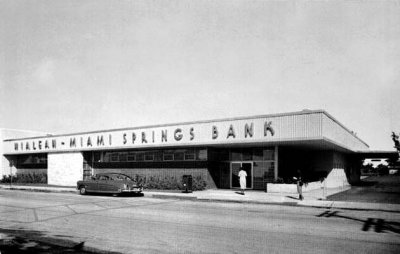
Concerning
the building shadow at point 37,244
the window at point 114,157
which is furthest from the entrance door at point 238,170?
the building shadow at point 37,244

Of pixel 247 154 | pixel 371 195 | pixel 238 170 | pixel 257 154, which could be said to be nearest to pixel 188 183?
pixel 238 170

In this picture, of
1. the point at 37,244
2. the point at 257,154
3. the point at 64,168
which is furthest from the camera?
the point at 64,168

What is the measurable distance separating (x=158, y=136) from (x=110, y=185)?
694 centimetres

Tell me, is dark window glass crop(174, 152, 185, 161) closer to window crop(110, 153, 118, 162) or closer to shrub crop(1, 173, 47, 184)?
window crop(110, 153, 118, 162)

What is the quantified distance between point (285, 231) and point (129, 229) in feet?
14.0

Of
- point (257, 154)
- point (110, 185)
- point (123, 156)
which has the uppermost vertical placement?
point (257, 154)

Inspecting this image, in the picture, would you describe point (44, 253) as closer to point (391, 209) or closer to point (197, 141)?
point (391, 209)

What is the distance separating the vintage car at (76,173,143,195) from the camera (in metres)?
21.2

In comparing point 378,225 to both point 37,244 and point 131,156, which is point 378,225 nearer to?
point 37,244

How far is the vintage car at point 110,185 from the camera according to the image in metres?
21.2

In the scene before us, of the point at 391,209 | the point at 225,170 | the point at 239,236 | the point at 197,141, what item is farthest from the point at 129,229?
the point at 225,170

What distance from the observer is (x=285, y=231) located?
31.8 feet

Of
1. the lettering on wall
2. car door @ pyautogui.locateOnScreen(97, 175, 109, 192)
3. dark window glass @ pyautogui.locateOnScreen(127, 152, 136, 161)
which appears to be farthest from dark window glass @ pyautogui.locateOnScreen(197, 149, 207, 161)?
car door @ pyautogui.locateOnScreen(97, 175, 109, 192)

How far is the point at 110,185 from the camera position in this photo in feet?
71.3
